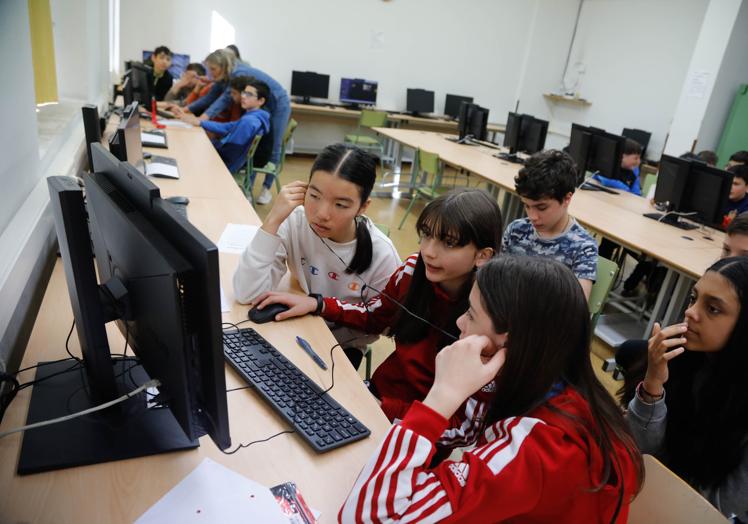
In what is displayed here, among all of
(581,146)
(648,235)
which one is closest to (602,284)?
(648,235)

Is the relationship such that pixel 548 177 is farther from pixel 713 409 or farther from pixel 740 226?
pixel 713 409

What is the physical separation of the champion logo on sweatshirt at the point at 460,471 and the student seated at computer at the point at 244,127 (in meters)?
3.61

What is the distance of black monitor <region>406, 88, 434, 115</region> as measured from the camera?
788cm

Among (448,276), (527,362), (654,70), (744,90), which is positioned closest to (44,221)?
(448,276)

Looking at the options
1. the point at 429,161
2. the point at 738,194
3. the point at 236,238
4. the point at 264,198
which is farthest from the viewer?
the point at 264,198

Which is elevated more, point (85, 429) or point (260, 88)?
point (260, 88)

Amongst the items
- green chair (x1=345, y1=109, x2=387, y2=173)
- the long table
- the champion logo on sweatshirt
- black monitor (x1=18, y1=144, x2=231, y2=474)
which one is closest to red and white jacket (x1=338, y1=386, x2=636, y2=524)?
the champion logo on sweatshirt

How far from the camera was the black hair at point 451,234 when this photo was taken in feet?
4.39

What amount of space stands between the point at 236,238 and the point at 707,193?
3157mm

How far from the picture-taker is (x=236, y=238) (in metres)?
2.01

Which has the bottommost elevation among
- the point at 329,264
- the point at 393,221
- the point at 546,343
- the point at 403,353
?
the point at 393,221

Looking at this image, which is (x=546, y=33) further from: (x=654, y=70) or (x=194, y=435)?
(x=194, y=435)

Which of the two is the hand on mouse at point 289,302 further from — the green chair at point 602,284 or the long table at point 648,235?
the long table at point 648,235

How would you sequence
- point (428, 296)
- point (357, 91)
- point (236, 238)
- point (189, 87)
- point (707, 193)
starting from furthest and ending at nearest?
point (357, 91) → point (189, 87) → point (707, 193) → point (236, 238) → point (428, 296)
